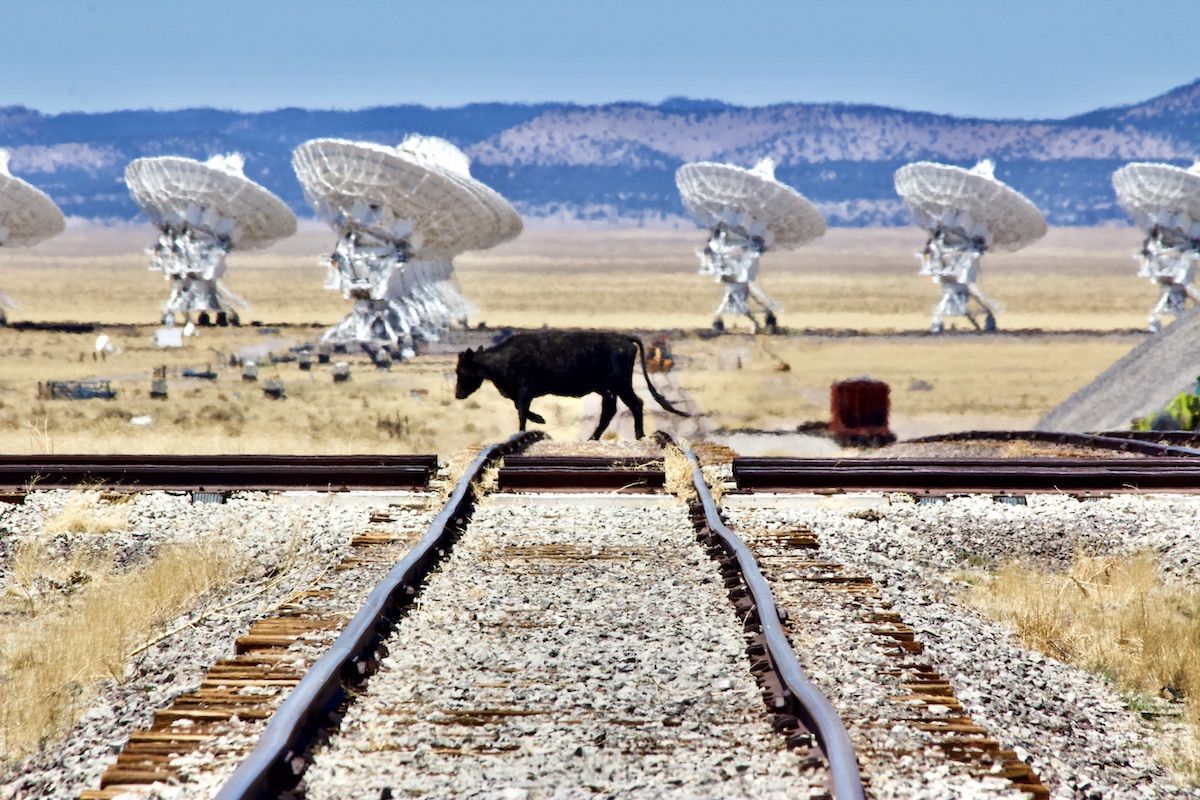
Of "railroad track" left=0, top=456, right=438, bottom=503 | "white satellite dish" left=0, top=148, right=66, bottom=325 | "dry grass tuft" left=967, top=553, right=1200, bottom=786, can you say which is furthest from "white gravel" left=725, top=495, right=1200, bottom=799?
"white satellite dish" left=0, top=148, right=66, bottom=325

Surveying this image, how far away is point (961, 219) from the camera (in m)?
59.4

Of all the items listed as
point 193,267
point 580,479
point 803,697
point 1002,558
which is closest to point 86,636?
point 803,697

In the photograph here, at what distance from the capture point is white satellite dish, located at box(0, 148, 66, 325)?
2245 inches

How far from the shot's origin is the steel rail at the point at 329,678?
3.52m

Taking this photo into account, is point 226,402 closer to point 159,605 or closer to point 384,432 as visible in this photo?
point 384,432

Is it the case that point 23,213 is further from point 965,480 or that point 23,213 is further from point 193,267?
point 965,480

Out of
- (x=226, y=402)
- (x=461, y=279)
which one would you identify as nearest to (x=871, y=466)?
(x=226, y=402)

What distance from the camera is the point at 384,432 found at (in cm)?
2488

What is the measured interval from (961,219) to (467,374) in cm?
4834

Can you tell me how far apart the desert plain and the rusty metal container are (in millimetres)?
1022

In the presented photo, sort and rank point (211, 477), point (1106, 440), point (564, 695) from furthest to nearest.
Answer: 1. point (1106, 440)
2. point (211, 477)
3. point (564, 695)

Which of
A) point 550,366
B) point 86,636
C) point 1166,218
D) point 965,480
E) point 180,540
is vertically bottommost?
point 86,636

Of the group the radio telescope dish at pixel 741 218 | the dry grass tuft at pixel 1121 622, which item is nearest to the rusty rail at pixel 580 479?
the dry grass tuft at pixel 1121 622

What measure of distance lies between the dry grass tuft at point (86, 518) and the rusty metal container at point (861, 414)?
14.0 metres
